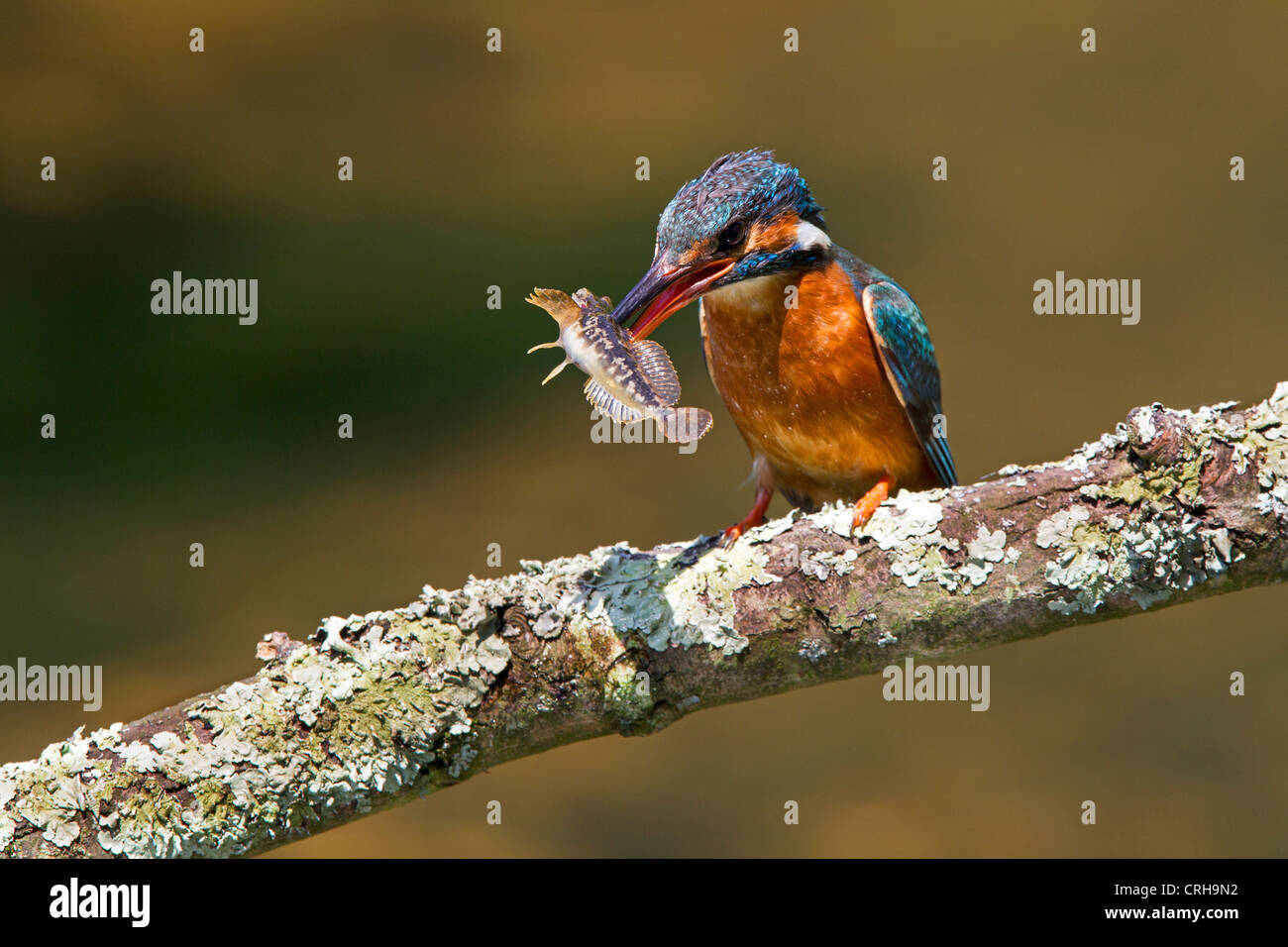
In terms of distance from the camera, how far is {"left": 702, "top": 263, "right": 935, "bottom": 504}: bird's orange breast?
192cm

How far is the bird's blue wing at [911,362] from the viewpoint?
1.95 m

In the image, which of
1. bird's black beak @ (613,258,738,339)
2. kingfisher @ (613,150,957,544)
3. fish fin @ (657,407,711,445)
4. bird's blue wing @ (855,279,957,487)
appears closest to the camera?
fish fin @ (657,407,711,445)

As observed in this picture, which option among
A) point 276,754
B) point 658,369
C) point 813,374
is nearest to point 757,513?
point 813,374

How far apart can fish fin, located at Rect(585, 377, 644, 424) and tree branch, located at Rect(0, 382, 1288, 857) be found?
20 centimetres

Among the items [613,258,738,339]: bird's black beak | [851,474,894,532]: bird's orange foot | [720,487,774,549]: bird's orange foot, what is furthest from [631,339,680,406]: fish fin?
[720,487,774,549]: bird's orange foot

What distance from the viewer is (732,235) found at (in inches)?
69.0

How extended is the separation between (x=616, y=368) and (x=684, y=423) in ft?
0.39

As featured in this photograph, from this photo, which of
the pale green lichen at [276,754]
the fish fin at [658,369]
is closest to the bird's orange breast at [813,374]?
the fish fin at [658,369]

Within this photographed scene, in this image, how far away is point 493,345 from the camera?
3.66 m

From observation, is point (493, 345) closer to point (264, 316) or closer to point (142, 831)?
point (264, 316)

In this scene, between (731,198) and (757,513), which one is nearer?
(731,198)

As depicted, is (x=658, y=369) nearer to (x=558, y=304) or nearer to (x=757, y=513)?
(x=558, y=304)

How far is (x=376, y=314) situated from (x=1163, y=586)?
2681mm

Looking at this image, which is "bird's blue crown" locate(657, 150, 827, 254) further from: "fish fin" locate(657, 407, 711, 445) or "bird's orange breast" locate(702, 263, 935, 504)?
"fish fin" locate(657, 407, 711, 445)
